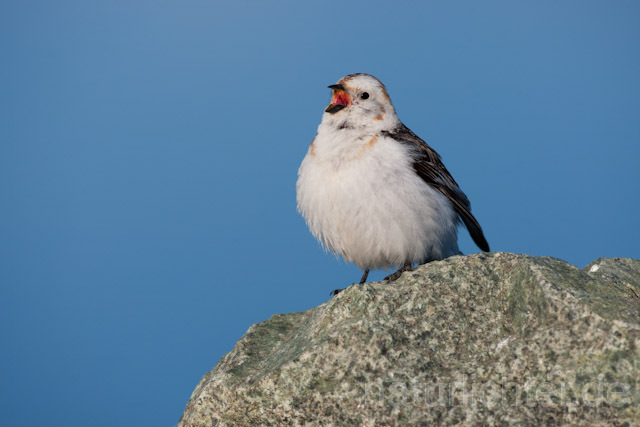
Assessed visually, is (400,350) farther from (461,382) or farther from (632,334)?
(632,334)

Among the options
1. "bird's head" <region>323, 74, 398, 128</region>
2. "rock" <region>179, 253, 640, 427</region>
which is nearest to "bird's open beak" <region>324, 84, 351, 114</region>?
"bird's head" <region>323, 74, 398, 128</region>

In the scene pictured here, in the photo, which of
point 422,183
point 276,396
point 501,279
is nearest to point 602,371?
point 501,279

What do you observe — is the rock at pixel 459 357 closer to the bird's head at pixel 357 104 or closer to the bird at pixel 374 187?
the bird at pixel 374 187

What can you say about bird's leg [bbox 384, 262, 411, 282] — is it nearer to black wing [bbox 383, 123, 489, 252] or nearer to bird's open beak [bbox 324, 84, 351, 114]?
black wing [bbox 383, 123, 489, 252]

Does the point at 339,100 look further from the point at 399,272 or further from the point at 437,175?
the point at 399,272

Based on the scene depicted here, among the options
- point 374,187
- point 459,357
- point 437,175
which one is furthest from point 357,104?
point 459,357

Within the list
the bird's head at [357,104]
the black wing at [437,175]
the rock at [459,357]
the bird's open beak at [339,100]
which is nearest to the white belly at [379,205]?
the black wing at [437,175]
